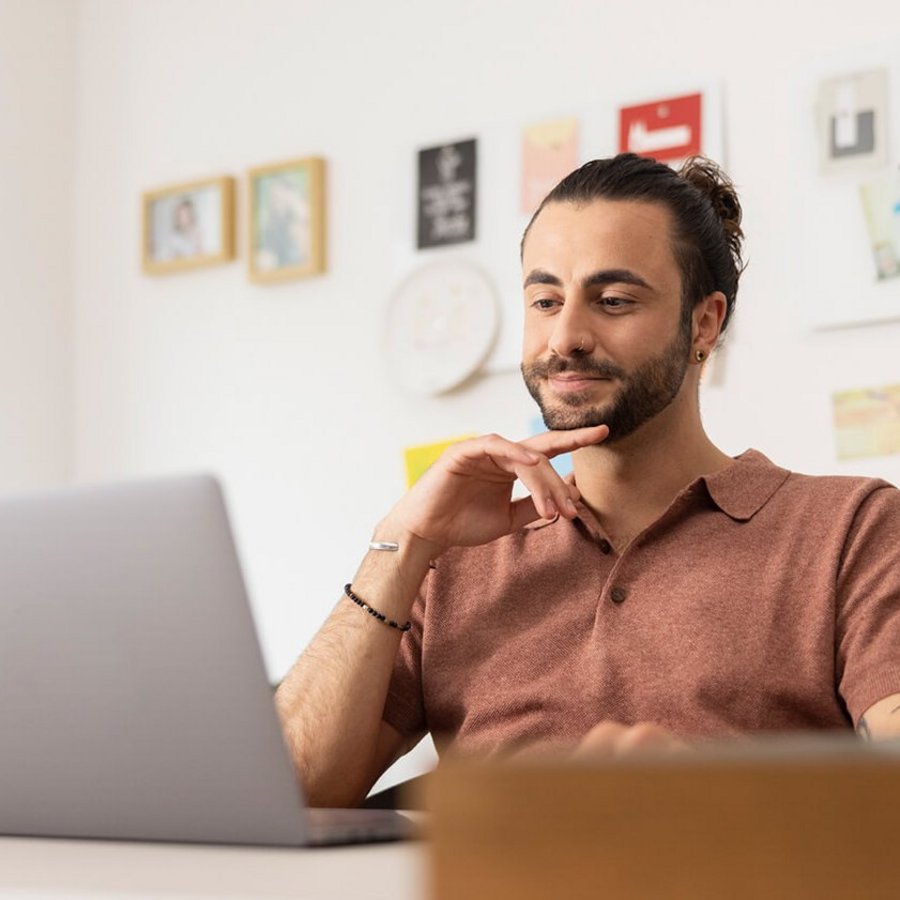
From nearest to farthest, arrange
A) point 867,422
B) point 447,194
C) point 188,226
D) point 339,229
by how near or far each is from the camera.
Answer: point 867,422
point 447,194
point 339,229
point 188,226

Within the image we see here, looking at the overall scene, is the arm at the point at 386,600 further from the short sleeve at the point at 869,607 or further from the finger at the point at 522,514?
the short sleeve at the point at 869,607

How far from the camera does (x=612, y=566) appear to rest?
1529mm

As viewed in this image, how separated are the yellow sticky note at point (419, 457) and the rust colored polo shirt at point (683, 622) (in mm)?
984

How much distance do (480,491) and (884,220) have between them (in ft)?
3.18

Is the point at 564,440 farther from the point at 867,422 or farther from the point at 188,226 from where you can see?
the point at 188,226

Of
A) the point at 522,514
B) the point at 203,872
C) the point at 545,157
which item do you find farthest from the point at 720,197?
the point at 203,872

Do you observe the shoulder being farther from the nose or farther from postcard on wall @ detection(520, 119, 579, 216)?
postcard on wall @ detection(520, 119, 579, 216)

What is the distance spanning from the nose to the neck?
0.11 metres

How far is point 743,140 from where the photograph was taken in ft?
7.73

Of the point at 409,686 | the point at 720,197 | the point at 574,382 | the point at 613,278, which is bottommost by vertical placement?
the point at 409,686

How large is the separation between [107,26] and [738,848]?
3.05 metres

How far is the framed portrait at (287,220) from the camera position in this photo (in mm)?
2791

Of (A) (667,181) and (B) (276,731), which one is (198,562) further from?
(A) (667,181)

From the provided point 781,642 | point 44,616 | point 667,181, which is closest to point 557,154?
point 667,181
